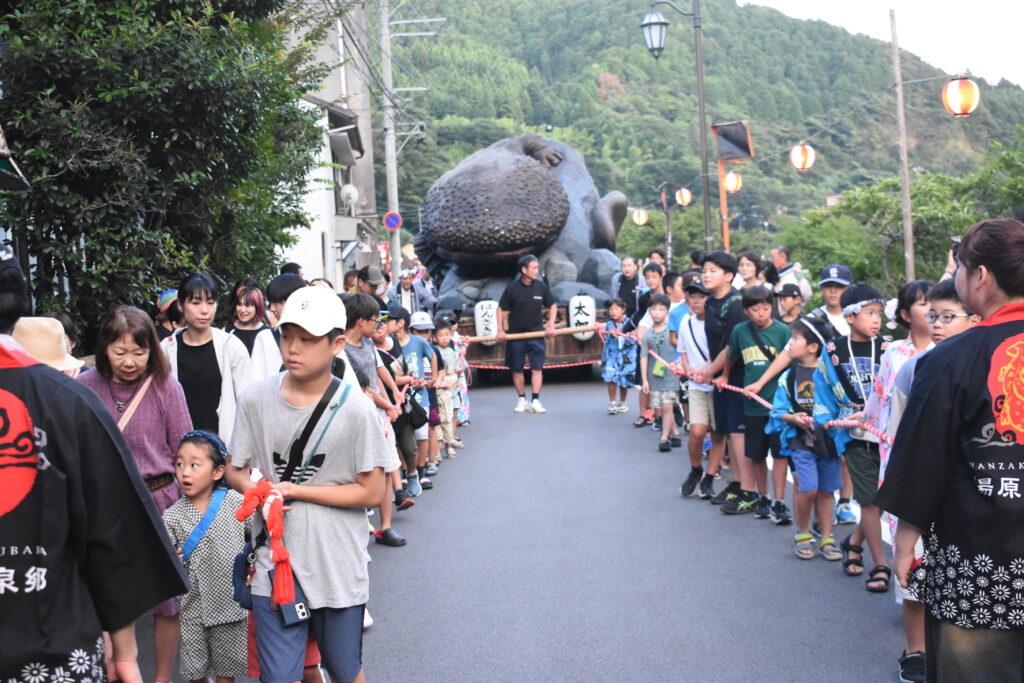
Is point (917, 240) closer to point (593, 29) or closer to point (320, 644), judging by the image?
point (320, 644)

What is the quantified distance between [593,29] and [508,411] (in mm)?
91397

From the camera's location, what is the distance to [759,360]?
858 centimetres

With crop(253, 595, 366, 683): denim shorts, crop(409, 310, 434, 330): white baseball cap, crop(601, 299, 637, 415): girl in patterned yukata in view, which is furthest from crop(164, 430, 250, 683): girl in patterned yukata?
crop(601, 299, 637, 415): girl in patterned yukata

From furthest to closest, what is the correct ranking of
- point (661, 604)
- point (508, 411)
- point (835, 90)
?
point (835, 90)
point (508, 411)
point (661, 604)

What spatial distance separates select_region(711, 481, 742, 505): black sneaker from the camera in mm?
9258

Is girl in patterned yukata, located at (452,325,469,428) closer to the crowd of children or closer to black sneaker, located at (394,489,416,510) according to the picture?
the crowd of children

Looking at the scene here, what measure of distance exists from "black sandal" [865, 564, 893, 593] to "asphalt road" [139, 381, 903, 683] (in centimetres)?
5

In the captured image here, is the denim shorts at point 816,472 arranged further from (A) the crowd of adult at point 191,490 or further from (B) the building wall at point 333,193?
(B) the building wall at point 333,193

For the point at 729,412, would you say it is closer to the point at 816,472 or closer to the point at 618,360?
the point at 816,472

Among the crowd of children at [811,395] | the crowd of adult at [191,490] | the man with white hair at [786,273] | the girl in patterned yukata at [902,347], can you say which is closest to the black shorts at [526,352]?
the man with white hair at [786,273]

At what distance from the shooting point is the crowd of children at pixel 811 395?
588 cm

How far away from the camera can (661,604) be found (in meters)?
6.73

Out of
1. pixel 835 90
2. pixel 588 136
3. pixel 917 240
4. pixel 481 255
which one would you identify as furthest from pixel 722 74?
pixel 481 255

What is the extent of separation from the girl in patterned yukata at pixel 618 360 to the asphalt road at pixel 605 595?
4172 millimetres
